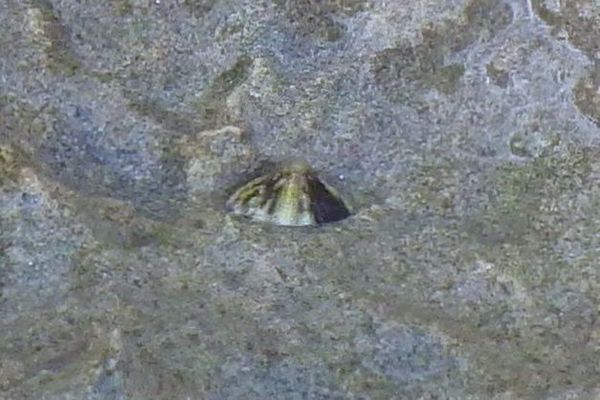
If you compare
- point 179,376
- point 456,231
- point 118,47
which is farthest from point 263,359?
point 118,47

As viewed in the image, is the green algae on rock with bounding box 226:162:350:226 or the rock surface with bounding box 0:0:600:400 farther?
the green algae on rock with bounding box 226:162:350:226

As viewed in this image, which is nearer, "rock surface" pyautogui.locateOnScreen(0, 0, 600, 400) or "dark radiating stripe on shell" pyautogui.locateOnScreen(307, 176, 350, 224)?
"rock surface" pyautogui.locateOnScreen(0, 0, 600, 400)

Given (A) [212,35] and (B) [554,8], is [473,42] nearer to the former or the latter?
(B) [554,8]

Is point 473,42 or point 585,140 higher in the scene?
point 473,42

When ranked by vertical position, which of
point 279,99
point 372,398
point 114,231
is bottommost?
point 372,398
